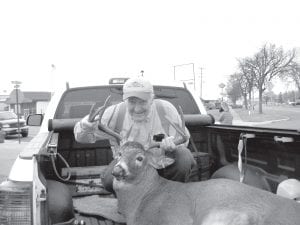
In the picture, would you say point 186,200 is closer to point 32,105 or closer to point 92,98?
point 92,98

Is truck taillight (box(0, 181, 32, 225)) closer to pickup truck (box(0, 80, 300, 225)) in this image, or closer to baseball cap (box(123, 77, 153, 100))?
pickup truck (box(0, 80, 300, 225))

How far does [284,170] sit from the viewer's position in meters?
3.76

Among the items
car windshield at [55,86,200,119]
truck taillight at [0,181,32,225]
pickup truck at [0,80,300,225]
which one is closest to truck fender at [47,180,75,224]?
pickup truck at [0,80,300,225]

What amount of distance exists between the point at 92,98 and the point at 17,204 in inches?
121

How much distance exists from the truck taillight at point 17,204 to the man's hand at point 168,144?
1.44m

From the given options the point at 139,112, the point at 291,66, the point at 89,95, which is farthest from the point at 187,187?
the point at 291,66

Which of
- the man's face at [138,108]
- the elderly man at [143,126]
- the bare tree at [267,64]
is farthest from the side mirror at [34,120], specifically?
the bare tree at [267,64]

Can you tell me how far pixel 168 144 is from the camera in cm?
409

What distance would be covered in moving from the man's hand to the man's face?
50cm

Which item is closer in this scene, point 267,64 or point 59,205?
point 59,205

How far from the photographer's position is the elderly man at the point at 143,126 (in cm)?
435

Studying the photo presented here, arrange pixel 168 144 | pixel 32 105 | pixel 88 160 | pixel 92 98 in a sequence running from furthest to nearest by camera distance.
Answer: pixel 32 105, pixel 92 98, pixel 88 160, pixel 168 144

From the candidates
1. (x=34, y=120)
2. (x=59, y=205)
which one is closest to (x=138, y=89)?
(x=59, y=205)

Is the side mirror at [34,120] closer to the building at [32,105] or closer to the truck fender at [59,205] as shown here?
the truck fender at [59,205]
